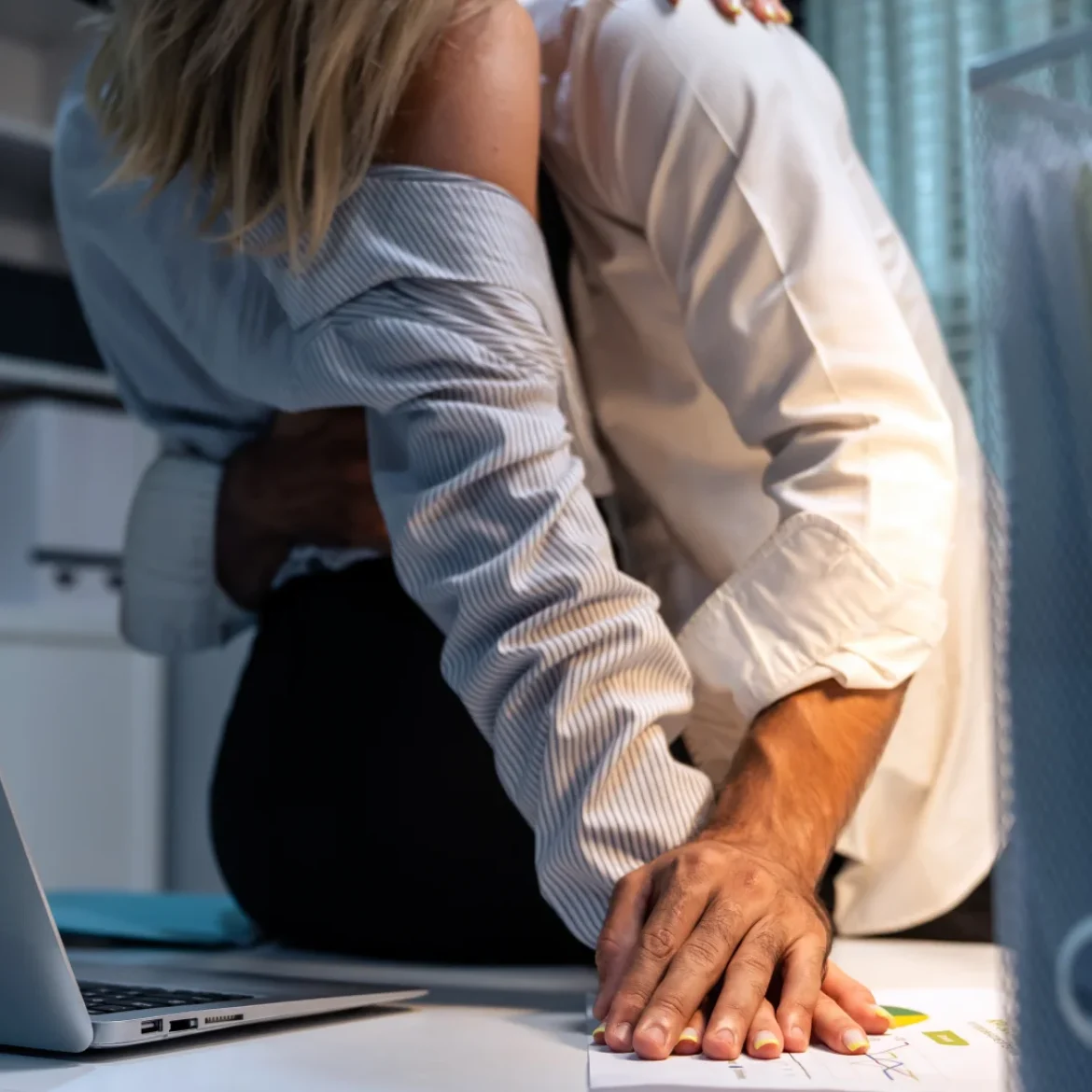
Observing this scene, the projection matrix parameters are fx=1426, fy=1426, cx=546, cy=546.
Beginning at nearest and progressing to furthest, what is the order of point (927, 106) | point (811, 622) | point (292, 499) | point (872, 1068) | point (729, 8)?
point (872, 1068) → point (811, 622) → point (729, 8) → point (292, 499) → point (927, 106)

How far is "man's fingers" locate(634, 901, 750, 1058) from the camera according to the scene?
0.55 metres

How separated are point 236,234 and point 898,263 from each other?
17.7 inches

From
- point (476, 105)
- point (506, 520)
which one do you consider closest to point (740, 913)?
point (506, 520)

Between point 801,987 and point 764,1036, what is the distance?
4 centimetres

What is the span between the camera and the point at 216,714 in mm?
2314

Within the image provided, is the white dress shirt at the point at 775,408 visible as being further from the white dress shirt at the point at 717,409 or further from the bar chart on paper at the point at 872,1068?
the bar chart on paper at the point at 872,1068

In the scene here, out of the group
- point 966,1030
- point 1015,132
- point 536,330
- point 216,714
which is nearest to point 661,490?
point 536,330

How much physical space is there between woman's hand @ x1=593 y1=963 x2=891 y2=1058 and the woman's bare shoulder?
18.3 inches

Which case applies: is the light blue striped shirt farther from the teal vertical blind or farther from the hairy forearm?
the teal vertical blind

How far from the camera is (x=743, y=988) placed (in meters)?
0.58

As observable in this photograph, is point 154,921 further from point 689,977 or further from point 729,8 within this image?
point 729,8

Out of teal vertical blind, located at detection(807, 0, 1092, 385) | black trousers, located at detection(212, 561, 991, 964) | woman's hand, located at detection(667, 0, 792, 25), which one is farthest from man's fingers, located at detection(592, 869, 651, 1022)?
teal vertical blind, located at detection(807, 0, 1092, 385)

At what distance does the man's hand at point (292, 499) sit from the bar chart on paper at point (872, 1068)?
496 mm

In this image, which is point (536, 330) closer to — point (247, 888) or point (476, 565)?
point (476, 565)
